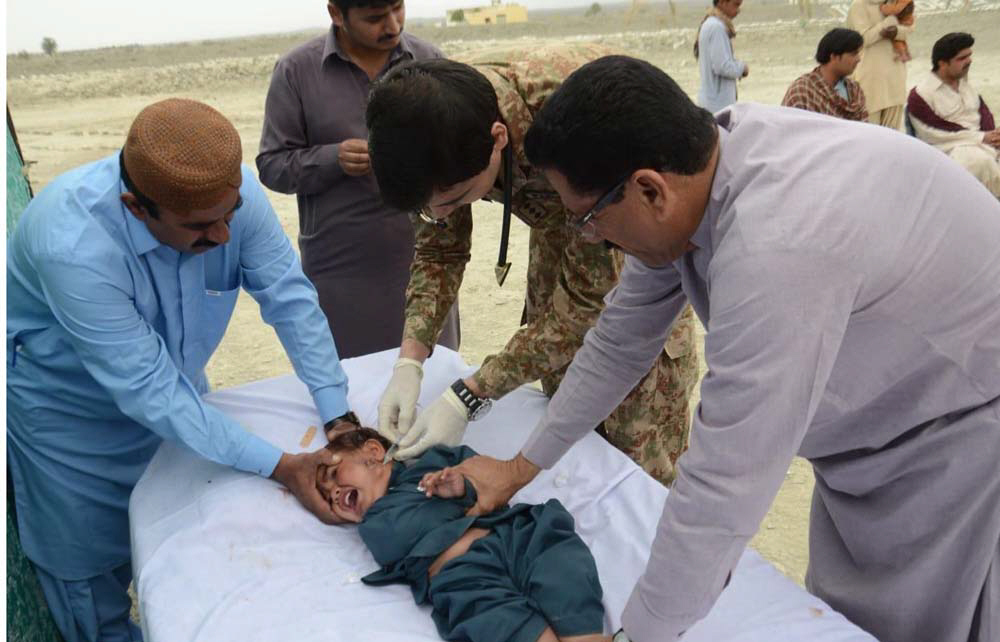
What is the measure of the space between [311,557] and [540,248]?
1201 millimetres

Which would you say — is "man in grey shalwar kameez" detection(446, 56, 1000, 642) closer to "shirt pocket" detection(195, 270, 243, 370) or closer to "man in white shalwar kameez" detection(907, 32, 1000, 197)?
"shirt pocket" detection(195, 270, 243, 370)

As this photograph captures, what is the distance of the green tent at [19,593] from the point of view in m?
2.31

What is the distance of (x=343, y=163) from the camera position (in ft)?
10.9

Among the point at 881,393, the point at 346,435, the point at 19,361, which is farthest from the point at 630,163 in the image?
the point at 19,361

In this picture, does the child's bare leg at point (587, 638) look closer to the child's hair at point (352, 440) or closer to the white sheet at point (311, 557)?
the white sheet at point (311, 557)

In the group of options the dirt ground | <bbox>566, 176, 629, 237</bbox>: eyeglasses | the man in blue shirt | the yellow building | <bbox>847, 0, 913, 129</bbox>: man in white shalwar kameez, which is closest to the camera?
<bbox>566, 176, 629, 237</bbox>: eyeglasses

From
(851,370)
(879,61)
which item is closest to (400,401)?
(851,370)

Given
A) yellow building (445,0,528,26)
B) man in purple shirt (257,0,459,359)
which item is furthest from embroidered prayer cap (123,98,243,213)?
yellow building (445,0,528,26)

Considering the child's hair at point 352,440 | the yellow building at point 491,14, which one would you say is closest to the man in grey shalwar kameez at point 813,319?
the child's hair at point 352,440

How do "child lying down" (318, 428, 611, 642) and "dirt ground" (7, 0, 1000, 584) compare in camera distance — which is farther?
"dirt ground" (7, 0, 1000, 584)

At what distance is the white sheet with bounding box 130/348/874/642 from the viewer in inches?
74.0

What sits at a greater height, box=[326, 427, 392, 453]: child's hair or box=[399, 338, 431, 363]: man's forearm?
box=[399, 338, 431, 363]: man's forearm

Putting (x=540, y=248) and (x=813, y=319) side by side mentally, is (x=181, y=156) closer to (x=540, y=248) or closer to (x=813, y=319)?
(x=540, y=248)

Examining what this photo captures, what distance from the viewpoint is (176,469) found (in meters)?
2.56
